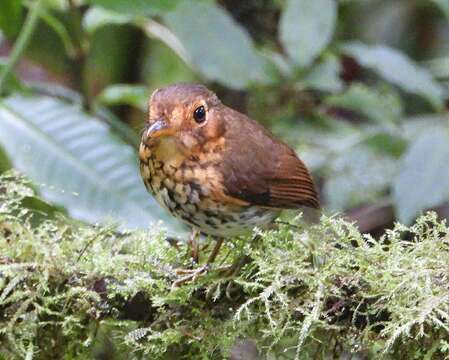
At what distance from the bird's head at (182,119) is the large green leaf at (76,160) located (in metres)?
0.64

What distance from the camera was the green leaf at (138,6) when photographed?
2.96 metres

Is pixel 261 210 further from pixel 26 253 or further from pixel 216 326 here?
pixel 26 253

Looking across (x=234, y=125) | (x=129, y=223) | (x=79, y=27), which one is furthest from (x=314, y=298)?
(x=79, y=27)

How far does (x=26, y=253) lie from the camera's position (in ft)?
6.67

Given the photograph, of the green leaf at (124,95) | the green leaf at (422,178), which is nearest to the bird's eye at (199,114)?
the green leaf at (422,178)

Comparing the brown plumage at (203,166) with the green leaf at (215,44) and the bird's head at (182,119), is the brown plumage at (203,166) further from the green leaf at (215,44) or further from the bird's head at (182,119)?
the green leaf at (215,44)

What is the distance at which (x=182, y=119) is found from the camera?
88.6 inches

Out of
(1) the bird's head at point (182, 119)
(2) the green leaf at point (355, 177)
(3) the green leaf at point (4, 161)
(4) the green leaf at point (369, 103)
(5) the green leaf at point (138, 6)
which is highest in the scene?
(4) the green leaf at point (369, 103)

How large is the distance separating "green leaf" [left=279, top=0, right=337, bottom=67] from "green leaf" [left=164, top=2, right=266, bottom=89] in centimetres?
14

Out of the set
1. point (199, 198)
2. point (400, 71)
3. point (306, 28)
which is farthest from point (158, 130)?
point (400, 71)

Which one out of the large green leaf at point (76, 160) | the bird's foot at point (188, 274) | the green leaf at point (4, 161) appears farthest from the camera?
the green leaf at point (4, 161)

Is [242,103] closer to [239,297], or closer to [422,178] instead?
[422,178]

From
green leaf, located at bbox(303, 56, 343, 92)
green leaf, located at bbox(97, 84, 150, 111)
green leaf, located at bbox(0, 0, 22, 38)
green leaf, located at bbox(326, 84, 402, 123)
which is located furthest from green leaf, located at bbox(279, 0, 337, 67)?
green leaf, located at bbox(0, 0, 22, 38)

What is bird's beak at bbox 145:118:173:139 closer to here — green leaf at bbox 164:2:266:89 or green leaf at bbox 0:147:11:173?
green leaf at bbox 0:147:11:173
